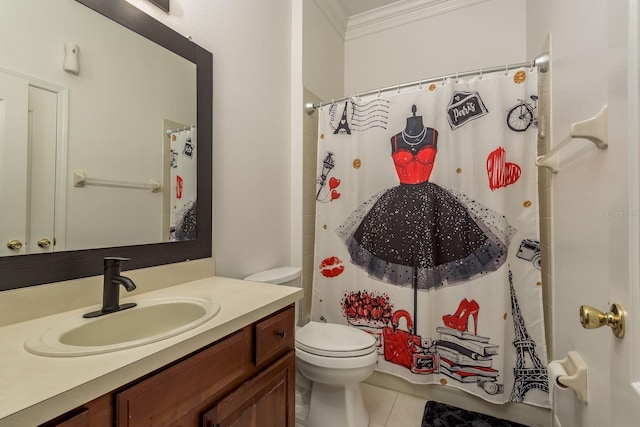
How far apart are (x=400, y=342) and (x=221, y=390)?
1240 mm

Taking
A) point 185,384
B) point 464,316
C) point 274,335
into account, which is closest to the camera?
point 185,384

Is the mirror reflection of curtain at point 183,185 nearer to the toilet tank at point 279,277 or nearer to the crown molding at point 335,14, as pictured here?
the toilet tank at point 279,277

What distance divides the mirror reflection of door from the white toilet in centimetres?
88

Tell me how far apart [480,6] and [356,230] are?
192 cm

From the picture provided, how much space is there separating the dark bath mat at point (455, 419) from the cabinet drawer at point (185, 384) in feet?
4.01

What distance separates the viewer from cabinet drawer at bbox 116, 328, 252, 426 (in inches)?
22.6

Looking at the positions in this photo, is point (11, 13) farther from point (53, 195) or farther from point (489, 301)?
point (489, 301)

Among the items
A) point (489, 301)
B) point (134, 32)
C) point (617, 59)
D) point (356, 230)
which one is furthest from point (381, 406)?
point (134, 32)

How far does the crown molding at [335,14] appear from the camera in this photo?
7.34ft

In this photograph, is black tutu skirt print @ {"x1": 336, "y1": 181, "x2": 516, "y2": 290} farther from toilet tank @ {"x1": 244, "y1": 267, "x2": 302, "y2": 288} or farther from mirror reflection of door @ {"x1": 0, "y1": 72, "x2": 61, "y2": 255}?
mirror reflection of door @ {"x1": 0, "y1": 72, "x2": 61, "y2": 255}

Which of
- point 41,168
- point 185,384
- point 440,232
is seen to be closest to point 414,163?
point 440,232

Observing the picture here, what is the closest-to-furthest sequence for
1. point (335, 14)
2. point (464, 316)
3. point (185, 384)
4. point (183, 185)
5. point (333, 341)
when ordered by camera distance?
point (185, 384) → point (183, 185) → point (333, 341) → point (464, 316) → point (335, 14)

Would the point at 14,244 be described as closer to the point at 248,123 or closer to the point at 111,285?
the point at 111,285

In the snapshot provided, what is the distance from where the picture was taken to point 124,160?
107 cm
